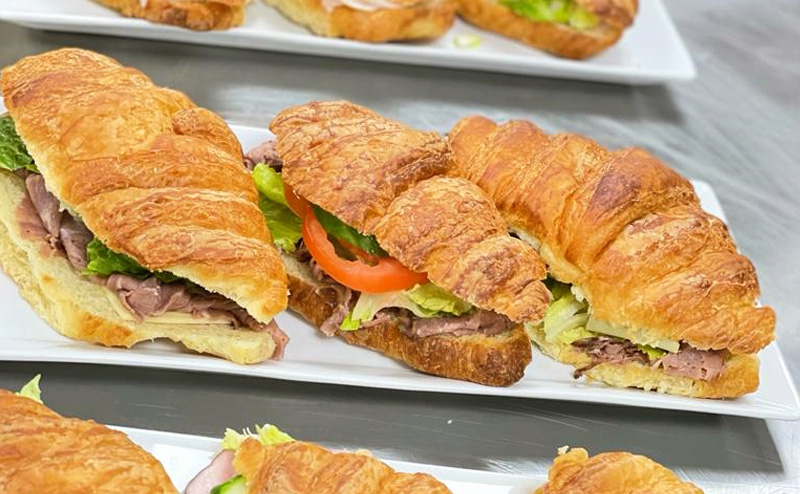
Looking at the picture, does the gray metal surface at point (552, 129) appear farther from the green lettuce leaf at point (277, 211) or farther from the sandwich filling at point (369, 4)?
the green lettuce leaf at point (277, 211)

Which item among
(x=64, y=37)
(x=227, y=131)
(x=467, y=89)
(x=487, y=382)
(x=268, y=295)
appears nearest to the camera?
(x=268, y=295)

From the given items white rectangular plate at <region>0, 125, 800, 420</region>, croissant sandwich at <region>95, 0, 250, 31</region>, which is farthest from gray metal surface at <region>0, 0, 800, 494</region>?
croissant sandwich at <region>95, 0, 250, 31</region>

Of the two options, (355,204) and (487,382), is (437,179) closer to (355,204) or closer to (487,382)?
(355,204)

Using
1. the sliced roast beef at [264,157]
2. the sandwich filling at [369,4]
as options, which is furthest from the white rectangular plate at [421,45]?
the sliced roast beef at [264,157]

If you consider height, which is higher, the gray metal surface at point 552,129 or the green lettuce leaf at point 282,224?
the green lettuce leaf at point 282,224

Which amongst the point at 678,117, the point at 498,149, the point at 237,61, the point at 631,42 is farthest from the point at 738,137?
the point at 237,61

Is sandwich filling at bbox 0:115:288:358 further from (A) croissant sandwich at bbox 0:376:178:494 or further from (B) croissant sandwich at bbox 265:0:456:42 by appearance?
(B) croissant sandwich at bbox 265:0:456:42
